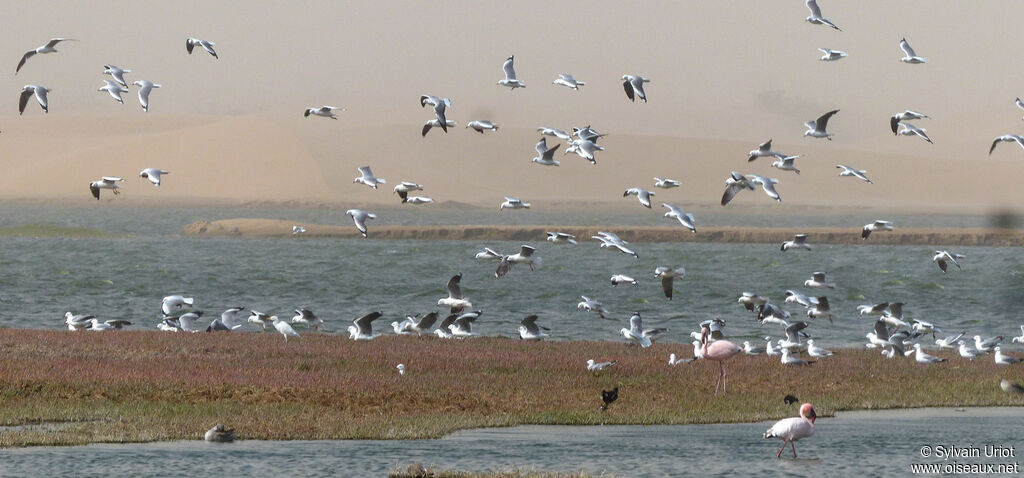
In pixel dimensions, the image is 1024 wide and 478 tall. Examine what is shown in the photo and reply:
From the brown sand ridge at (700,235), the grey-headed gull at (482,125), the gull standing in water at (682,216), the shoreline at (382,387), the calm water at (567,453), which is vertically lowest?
the calm water at (567,453)

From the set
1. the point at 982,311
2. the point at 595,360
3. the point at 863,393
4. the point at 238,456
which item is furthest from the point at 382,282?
the point at 238,456

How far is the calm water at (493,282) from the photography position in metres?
61.1

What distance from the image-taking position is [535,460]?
23.3 m

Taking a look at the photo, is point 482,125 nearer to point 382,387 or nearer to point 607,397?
point 382,387

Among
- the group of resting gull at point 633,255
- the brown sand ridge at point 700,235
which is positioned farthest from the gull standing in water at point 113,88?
the brown sand ridge at point 700,235

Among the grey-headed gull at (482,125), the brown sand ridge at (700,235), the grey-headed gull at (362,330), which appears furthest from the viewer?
the brown sand ridge at (700,235)

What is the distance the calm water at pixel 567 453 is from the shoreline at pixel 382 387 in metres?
0.92

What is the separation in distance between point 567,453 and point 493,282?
63.5 metres

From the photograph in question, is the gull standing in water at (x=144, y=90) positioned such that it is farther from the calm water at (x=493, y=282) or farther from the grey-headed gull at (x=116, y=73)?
the calm water at (x=493, y=282)

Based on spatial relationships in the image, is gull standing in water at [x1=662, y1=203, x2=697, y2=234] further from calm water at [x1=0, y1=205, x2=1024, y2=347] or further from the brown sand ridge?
the brown sand ridge

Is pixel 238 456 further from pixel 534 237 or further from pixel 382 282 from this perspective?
pixel 534 237

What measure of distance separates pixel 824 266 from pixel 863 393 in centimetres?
7826

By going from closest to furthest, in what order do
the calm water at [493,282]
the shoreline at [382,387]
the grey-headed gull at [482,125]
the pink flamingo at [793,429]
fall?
the pink flamingo at [793,429]
the shoreline at [382,387]
the grey-headed gull at [482,125]
the calm water at [493,282]

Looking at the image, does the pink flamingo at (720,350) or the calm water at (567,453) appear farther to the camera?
the pink flamingo at (720,350)
